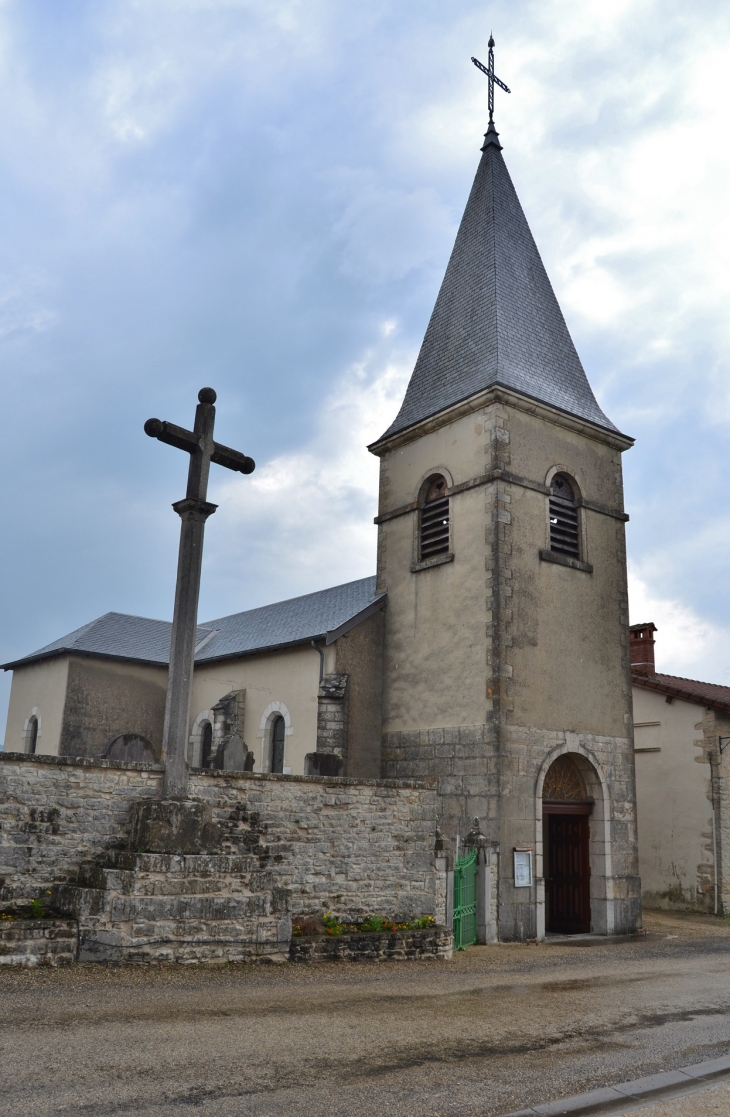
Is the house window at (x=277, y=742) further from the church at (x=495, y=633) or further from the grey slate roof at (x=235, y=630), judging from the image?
the grey slate roof at (x=235, y=630)

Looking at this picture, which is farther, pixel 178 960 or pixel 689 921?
pixel 689 921

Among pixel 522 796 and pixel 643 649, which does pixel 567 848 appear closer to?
pixel 522 796

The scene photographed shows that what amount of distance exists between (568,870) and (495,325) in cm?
1031

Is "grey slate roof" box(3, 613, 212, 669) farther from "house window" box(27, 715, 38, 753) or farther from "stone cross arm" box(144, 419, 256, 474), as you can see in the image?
"stone cross arm" box(144, 419, 256, 474)

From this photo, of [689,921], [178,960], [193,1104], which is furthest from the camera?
[689,921]

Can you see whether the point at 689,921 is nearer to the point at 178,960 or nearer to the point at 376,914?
the point at 376,914

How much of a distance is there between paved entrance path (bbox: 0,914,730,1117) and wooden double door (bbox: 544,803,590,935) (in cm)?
582

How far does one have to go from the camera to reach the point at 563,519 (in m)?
16.1

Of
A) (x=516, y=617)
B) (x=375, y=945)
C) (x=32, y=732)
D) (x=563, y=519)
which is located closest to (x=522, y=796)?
(x=516, y=617)

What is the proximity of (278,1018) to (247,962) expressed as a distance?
2391mm

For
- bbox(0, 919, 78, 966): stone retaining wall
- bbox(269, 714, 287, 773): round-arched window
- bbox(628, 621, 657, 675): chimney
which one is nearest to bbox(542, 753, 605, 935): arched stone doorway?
bbox(269, 714, 287, 773): round-arched window

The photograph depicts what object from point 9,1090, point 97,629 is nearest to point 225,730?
point 97,629

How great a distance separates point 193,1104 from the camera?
4.38 meters

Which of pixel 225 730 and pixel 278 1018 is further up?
pixel 225 730
